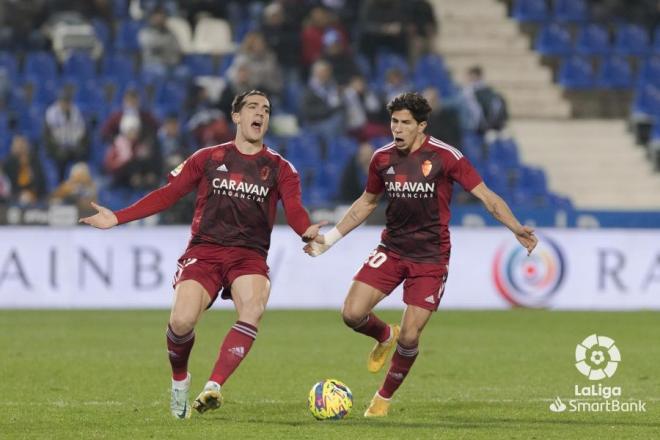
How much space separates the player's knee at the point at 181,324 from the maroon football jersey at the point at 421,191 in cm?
157

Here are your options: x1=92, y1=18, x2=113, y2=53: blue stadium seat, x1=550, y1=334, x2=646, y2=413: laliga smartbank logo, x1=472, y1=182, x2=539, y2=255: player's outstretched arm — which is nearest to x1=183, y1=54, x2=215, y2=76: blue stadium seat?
x1=92, y1=18, x2=113, y2=53: blue stadium seat

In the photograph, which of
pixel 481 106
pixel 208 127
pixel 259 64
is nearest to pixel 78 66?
pixel 259 64

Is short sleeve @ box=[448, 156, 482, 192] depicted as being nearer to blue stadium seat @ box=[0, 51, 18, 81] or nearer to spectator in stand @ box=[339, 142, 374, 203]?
spectator in stand @ box=[339, 142, 374, 203]

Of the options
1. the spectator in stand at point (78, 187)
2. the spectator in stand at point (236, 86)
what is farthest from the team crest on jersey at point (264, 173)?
the spectator in stand at point (236, 86)

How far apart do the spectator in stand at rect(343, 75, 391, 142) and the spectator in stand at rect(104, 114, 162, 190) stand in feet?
10.7

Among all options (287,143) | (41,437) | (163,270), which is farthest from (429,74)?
(41,437)

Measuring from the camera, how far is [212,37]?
24.3 metres

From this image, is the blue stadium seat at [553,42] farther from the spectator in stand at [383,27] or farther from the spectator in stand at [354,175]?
the spectator in stand at [354,175]

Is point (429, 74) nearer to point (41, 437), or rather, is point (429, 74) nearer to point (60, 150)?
point (60, 150)

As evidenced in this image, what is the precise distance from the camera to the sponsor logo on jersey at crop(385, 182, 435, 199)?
9930 mm

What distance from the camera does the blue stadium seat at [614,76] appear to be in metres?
25.9

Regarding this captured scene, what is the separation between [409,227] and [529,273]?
9139 millimetres

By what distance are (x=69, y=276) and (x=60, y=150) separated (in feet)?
9.58

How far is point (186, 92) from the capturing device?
22.6m
